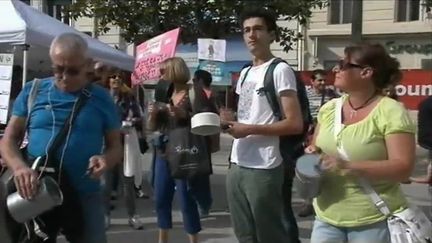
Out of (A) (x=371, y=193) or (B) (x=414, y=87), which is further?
(B) (x=414, y=87)

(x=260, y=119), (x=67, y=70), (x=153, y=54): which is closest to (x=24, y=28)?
(x=153, y=54)

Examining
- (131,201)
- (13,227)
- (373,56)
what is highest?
(373,56)

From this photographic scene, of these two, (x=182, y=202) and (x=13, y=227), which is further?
(x=182, y=202)

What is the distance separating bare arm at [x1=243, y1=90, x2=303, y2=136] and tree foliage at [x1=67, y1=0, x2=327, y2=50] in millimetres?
11359

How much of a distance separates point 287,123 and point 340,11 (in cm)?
2422

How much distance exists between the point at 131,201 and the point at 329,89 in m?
4.53

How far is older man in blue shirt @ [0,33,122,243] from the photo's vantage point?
12.6ft

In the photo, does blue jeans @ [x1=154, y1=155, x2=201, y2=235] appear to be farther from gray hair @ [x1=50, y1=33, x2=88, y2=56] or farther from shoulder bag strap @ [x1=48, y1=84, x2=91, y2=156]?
gray hair @ [x1=50, y1=33, x2=88, y2=56]

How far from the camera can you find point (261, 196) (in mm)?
4477

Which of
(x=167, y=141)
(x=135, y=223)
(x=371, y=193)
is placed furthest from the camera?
A: (x=135, y=223)

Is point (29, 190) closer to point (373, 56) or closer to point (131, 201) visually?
point (373, 56)

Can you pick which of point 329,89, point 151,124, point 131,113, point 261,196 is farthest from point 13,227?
point 329,89

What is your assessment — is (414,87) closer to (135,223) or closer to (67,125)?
(135,223)

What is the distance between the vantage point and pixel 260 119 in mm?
4539
